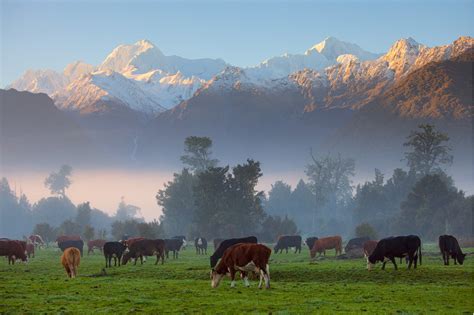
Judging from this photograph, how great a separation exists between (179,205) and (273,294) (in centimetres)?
11749

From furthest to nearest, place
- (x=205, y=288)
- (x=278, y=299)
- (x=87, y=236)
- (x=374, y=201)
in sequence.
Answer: (x=374, y=201)
(x=87, y=236)
(x=205, y=288)
(x=278, y=299)

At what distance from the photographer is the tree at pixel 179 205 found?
14525 centimetres

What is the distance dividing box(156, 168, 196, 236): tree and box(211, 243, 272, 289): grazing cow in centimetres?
11092

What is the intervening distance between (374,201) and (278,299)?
13108 centimetres

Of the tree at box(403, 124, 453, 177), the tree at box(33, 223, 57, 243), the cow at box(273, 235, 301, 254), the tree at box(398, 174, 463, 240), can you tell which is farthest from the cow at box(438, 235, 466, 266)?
the tree at box(403, 124, 453, 177)

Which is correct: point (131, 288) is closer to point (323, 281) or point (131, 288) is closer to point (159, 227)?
point (323, 281)

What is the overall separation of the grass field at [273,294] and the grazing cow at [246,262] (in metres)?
0.70

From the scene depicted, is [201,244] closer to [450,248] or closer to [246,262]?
[450,248]

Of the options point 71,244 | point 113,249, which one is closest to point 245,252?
point 113,249

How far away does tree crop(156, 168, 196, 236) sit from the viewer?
477 ft

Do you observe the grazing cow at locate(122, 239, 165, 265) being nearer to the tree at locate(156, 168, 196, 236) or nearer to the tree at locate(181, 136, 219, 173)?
the tree at locate(156, 168, 196, 236)

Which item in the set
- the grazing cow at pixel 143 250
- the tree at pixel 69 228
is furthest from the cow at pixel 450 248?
the tree at pixel 69 228

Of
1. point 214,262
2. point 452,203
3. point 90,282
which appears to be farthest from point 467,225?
point 90,282

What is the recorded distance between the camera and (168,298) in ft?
93.6
